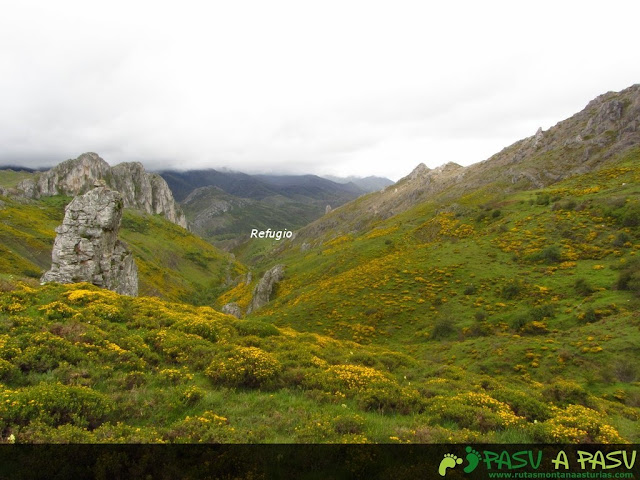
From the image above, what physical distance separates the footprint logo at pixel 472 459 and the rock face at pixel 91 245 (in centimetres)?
5307

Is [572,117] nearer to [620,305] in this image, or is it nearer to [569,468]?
[620,305]

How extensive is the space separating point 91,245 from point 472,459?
5693 cm

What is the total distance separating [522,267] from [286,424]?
46.0m

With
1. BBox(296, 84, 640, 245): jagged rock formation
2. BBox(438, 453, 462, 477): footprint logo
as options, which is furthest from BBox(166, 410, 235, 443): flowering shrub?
BBox(296, 84, 640, 245): jagged rock formation

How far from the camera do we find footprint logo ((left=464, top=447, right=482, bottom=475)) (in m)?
9.30

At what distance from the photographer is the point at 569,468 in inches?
383

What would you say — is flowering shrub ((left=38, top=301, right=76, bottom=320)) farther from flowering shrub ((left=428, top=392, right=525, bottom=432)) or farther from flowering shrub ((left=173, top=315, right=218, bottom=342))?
flowering shrub ((left=428, top=392, right=525, bottom=432))

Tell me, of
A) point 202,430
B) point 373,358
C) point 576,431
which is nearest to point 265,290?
point 373,358

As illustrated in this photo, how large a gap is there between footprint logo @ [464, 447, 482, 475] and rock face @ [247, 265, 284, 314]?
71.7 meters

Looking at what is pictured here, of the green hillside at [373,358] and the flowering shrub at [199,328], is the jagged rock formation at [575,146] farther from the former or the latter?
the flowering shrub at [199,328]

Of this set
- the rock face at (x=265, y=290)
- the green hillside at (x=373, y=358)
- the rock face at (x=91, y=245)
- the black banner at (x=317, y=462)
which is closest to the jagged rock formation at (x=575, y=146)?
the green hillside at (x=373, y=358)

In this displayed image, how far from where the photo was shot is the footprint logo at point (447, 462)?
348 inches

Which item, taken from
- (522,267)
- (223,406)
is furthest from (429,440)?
(522,267)

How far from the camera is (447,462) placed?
30.3 ft
